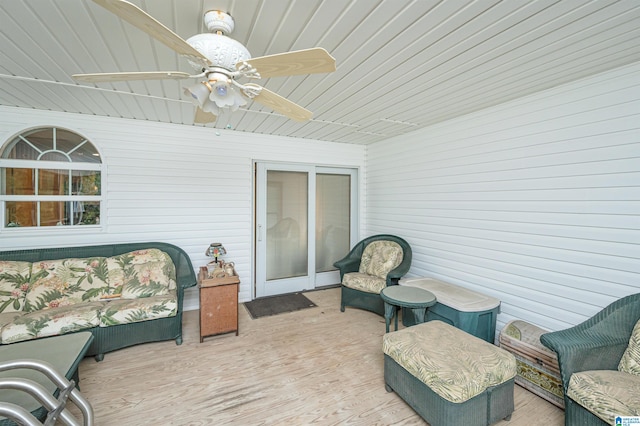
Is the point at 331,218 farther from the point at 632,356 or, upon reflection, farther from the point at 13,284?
the point at 13,284

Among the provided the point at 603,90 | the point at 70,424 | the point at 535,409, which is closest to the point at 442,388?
the point at 535,409

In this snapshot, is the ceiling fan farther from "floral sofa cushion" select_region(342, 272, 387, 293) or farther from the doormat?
the doormat

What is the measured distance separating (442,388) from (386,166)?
3.56 m

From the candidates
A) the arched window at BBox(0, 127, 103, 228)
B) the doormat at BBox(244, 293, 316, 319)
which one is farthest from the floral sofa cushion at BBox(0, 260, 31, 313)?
the doormat at BBox(244, 293, 316, 319)

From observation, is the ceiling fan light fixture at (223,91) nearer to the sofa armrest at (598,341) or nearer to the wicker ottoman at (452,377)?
the wicker ottoman at (452,377)

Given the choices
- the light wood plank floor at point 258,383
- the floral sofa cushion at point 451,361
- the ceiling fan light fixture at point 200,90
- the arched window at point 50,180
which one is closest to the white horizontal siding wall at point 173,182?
the arched window at point 50,180

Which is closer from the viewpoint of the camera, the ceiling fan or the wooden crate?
the ceiling fan

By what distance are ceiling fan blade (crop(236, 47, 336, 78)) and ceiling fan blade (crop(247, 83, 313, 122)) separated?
22 centimetres

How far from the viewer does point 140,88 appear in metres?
2.63

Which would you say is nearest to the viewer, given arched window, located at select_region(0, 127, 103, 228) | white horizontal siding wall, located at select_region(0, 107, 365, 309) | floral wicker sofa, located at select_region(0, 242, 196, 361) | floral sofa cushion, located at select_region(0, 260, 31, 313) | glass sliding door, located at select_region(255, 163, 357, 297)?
floral wicker sofa, located at select_region(0, 242, 196, 361)

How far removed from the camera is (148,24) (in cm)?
116

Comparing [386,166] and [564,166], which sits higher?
[386,166]

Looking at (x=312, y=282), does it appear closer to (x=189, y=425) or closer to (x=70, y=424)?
(x=189, y=425)

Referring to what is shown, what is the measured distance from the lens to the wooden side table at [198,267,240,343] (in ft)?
10.2
